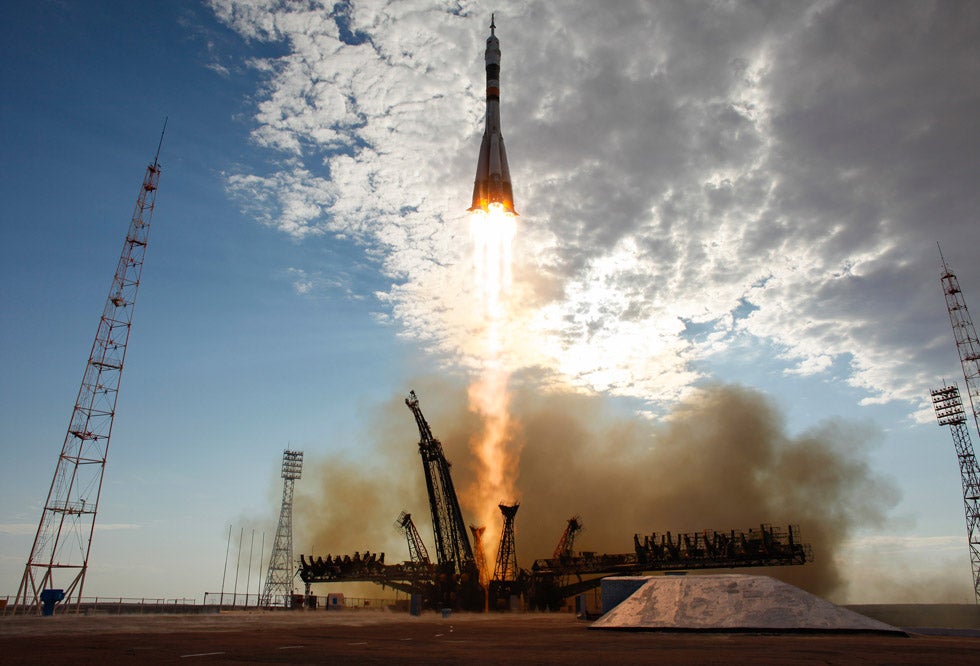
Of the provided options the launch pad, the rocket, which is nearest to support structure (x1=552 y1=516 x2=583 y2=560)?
the launch pad

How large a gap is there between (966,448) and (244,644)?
92.4 meters

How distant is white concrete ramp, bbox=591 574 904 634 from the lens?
28094mm

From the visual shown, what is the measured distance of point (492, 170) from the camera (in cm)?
6159

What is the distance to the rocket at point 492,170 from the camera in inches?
2411

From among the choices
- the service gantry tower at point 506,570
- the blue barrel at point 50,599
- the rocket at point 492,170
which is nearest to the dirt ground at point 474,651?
the blue barrel at point 50,599

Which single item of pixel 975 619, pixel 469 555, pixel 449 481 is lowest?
pixel 975 619

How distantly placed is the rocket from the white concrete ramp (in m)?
39.2

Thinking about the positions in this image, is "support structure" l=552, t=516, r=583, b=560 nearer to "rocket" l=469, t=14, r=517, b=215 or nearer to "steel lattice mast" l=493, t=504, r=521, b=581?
"steel lattice mast" l=493, t=504, r=521, b=581

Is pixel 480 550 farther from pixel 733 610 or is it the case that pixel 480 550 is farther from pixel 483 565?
pixel 733 610

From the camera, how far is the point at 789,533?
7500 cm

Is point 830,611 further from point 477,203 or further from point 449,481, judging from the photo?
point 449,481

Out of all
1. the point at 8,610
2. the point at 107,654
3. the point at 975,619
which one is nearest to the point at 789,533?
the point at 975,619

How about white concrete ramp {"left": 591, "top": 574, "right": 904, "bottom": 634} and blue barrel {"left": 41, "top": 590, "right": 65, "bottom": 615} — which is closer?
white concrete ramp {"left": 591, "top": 574, "right": 904, "bottom": 634}

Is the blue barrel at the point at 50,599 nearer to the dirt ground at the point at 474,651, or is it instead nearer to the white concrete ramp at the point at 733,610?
the dirt ground at the point at 474,651
